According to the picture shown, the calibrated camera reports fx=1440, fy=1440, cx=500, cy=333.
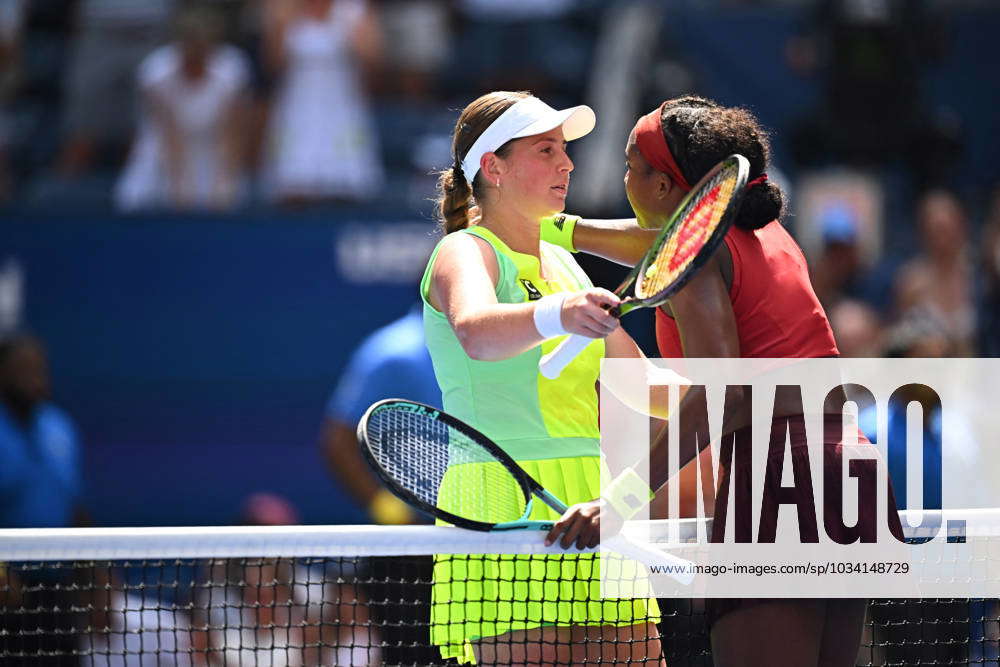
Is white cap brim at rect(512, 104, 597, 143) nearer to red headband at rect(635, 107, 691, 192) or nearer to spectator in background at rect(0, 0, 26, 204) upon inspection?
red headband at rect(635, 107, 691, 192)

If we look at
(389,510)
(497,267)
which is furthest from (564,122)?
(389,510)

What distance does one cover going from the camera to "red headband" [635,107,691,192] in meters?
3.04

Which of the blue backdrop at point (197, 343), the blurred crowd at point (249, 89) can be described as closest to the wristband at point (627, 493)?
the blue backdrop at point (197, 343)

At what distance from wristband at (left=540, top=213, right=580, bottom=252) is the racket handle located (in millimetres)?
914

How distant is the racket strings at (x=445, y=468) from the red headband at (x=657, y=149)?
716 millimetres

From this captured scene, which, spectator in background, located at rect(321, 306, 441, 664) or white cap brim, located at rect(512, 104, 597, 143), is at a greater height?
white cap brim, located at rect(512, 104, 597, 143)

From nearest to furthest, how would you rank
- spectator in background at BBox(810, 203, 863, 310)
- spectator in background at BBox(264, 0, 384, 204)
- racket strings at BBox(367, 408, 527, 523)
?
racket strings at BBox(367, 408, 527, 523), spectator in background at BBox(810, 203, 863, 310), spectator in background at BBox(264, 0, 384, 204)

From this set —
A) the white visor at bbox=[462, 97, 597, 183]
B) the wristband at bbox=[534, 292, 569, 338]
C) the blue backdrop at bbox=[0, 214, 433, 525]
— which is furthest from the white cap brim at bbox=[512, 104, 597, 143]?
the blue backdrop at bbox=[0, 214, 433, 525]

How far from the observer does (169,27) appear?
9.20m

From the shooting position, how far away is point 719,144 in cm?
297

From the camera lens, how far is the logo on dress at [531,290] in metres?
3.22

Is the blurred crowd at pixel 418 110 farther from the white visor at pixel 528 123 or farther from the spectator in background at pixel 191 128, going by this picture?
the white visor at pixel 528 123

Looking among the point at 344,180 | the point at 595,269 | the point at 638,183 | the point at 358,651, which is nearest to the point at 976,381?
the point at 595,269

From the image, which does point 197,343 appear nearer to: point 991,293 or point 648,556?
point 991,293
